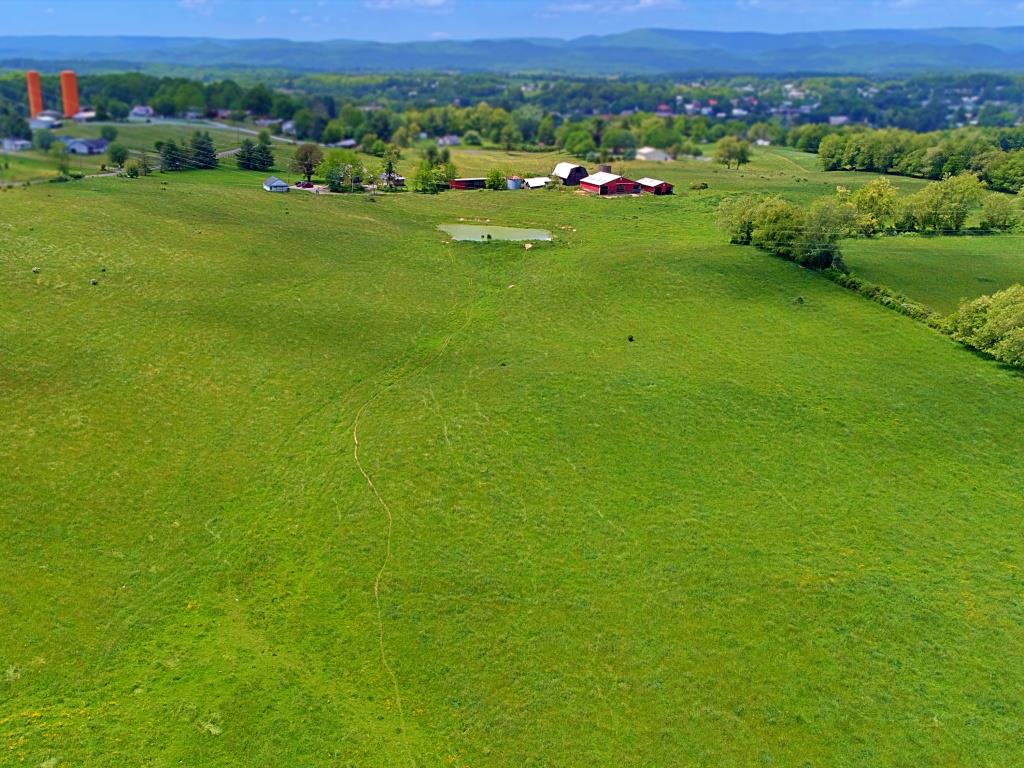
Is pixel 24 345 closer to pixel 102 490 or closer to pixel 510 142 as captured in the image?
pixel 102 490

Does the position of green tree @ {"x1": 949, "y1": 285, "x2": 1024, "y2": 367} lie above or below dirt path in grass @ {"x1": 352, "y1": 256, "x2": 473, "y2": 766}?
above

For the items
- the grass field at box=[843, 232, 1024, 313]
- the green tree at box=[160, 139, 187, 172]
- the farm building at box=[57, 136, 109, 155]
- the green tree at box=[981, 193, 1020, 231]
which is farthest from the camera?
the green tree at box=[160, 139, 187, 172]

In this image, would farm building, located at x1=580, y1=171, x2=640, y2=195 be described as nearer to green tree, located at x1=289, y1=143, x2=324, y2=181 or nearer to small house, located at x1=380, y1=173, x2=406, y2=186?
small house, located at x1=380, y1=173, x2=406, y2=186

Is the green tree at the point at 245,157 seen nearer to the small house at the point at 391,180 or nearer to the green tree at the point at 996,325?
the small house at the point at 391,180

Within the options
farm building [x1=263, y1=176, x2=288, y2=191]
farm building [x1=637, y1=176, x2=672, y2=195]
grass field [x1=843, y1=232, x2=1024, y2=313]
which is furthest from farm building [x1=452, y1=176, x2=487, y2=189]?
grass field [x1=843, y1=232, x2=1024, y2=313]

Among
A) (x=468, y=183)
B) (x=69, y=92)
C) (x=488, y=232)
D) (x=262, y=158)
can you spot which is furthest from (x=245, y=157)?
(x=69, y=92)

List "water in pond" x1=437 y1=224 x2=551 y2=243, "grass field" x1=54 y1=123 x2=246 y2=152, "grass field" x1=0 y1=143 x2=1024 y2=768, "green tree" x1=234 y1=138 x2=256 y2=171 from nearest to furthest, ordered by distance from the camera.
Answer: "grass field" x1=0 y1=143 x2=1024 y2=768 < "water in pond" x1=437 y1=224 x2=551 y2=243 < "grass field" x1=54 y1=123 x2=246 y2=152 < "green tree" x1=234 y1=138 x2=256 y2=171

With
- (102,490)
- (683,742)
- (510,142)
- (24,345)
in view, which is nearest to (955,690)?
(683,742)
